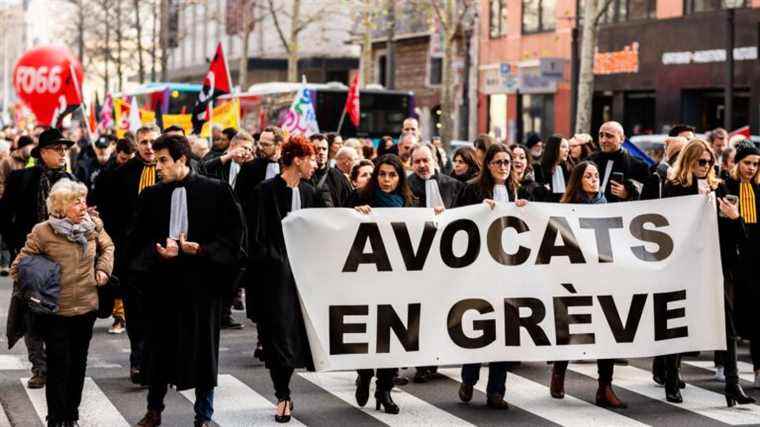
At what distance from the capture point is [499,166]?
10602mm

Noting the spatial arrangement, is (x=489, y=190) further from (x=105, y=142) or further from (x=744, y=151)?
(x=105, y=142)

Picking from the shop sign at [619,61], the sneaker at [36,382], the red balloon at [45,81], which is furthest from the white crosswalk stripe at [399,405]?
the shop sign at [619,61]

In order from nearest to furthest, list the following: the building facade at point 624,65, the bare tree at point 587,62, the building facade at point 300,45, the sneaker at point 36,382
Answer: the sneaker at point 36,382, the bare tree at point 587,62, the building facade at point 624,65, the building facade at point 300,45

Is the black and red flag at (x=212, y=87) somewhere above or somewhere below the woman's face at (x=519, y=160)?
above

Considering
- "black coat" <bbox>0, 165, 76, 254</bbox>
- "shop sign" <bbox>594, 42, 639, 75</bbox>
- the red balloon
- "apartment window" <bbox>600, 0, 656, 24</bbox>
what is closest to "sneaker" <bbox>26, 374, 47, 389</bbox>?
"black coat" <bbox>0, 165, 76, 254</bbox>

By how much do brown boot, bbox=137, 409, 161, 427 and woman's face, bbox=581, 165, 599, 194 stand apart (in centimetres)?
355

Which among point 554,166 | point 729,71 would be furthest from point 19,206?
point 729,71

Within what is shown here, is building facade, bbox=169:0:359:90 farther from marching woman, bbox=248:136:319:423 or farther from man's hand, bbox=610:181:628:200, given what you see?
marching woman, bbox=248:136:319:423

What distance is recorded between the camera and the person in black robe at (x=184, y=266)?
9125 mm

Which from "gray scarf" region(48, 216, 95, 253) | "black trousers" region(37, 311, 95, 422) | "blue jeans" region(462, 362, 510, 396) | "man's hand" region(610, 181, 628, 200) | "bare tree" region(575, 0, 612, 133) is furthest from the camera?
"bare tree" region(575, 0, 612, 133)

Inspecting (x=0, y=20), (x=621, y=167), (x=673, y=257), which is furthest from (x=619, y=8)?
(x=0, y=20)

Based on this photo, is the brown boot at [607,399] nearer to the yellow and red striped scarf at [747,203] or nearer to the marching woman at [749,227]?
the marching woman at [749,227]

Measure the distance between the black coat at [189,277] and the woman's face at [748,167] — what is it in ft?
13.3

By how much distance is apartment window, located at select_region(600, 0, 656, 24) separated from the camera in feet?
125
